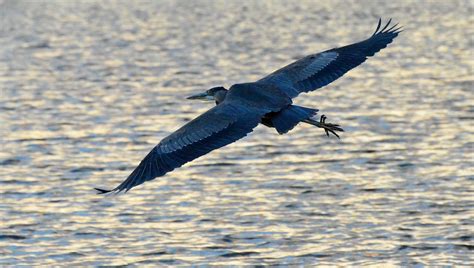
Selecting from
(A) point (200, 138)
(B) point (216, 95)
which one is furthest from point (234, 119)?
(B) point (216, 95)

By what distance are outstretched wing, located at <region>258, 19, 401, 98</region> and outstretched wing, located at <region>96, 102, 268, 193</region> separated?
0.86 metres

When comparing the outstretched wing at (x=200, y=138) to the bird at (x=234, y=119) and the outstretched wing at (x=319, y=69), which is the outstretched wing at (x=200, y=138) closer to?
the bird at (x=234, y=119)

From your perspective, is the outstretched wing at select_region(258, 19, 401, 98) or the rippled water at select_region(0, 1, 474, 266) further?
the rippled water at select_region(0, 1, 474, 266)

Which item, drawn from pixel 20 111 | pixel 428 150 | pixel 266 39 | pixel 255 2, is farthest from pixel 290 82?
pixel 255 2

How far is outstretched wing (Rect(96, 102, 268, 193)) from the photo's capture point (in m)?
10.3

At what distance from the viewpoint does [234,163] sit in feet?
60.3

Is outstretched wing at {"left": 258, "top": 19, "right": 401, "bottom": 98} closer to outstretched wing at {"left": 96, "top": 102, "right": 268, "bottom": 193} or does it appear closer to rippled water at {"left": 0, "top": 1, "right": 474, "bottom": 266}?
outstretched wing at {"left": 96, "top": 102, "right": 268, "bottom": 193}

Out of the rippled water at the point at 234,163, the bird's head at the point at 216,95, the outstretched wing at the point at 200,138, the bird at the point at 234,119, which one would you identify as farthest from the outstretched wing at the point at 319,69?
the rippled water at the point at 234,163

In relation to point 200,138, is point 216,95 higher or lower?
higher

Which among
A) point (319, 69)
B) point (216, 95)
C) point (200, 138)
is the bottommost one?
point (200, 138)

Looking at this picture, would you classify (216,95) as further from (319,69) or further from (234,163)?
(234,163)

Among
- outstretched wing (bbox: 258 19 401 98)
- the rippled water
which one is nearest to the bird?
outstretched wing (bbox: 258 19 401 98)

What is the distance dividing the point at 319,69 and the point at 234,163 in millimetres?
6540

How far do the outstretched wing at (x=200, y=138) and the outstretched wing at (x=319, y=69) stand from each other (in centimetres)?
86
